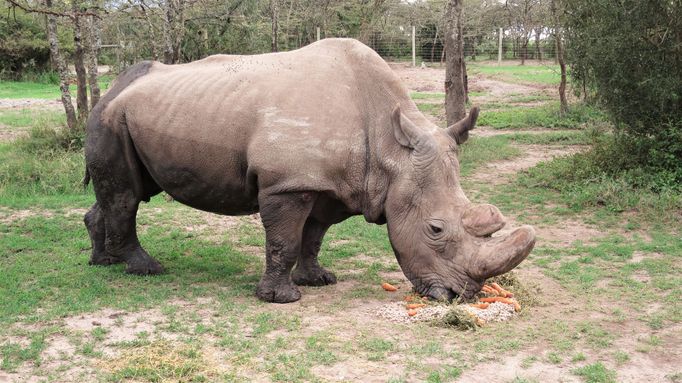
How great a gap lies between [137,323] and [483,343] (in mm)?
2737

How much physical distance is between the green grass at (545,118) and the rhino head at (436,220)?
1169 centimetres

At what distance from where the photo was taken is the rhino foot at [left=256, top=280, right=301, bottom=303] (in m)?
6.83

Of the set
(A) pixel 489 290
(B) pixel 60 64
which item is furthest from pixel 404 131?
(B) pixel 60 64

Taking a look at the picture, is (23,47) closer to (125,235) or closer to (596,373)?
(125,235)

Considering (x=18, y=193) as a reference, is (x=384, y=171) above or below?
above

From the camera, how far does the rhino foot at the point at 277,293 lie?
683cm

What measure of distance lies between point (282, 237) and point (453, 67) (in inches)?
343

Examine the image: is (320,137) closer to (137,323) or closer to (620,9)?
(137,323)

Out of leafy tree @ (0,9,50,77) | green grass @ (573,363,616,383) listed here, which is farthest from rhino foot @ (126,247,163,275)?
leafy tree @ (0,9,50,77)

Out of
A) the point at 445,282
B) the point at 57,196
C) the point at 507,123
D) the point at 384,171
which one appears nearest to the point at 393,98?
the point at 384,171

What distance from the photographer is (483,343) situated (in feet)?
18.7

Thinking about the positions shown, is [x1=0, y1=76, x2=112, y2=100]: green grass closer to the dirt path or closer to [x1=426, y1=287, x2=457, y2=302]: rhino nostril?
[x1=426, y1=287, x2=457, y2=302]: rhino nostril

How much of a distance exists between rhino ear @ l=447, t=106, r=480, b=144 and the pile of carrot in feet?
4.32

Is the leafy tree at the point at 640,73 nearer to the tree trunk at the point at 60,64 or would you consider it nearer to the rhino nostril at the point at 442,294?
the rhino nostril at the point at 442,294
